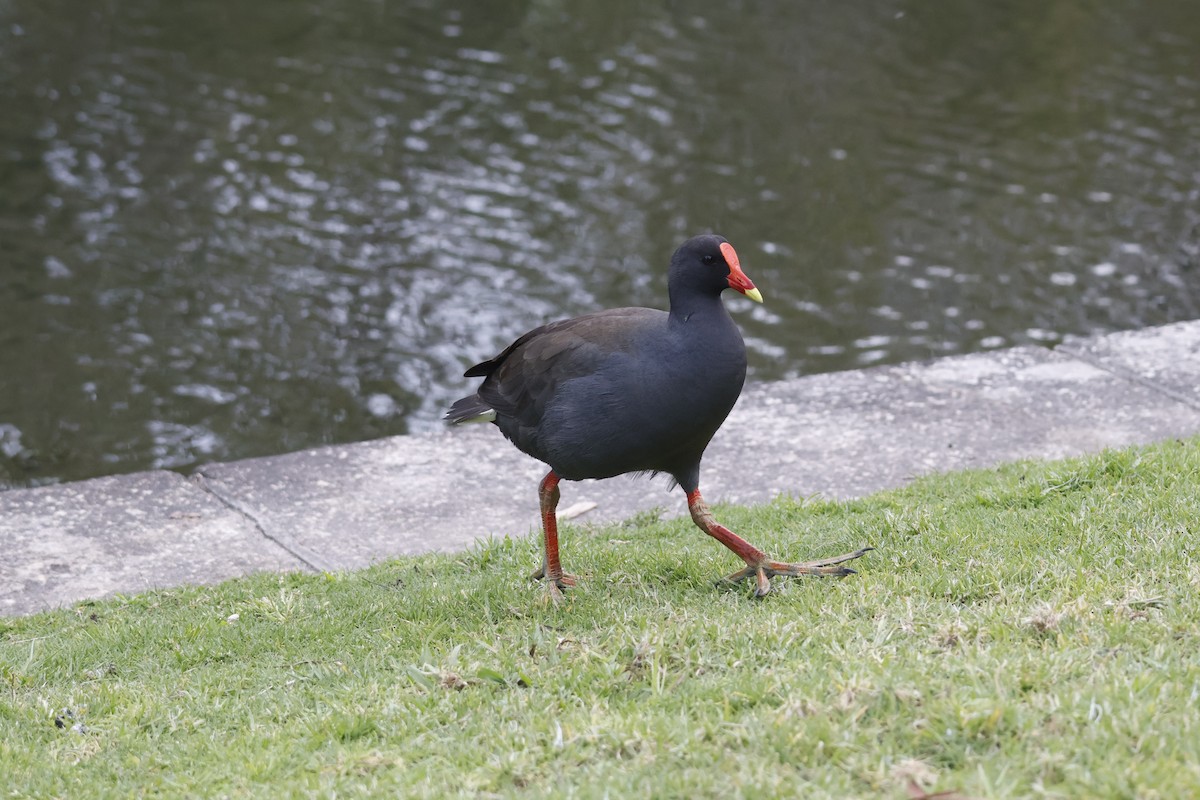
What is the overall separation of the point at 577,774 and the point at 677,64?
A: 1209cm

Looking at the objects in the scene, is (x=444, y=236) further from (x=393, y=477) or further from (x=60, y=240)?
(x=393, y=477)

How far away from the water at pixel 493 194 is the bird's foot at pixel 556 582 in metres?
3.20

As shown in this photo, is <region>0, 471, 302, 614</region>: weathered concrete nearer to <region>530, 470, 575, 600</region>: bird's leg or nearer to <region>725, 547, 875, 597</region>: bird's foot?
<region>530, 470, 575, 600</region>: bird's leg

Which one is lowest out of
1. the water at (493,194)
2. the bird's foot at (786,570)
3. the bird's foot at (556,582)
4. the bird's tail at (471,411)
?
the water at (493,194)

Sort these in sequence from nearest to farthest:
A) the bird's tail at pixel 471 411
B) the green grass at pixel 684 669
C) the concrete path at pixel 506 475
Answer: the green grass at pixel 684 669, the bird's tail at pixel 471 411, the concrete path at pixel 506 475

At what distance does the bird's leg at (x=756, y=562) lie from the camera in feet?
14.9

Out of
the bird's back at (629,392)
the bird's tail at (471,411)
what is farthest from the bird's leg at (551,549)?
the bird's tail at (471,411)

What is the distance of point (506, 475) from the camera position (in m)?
6.30

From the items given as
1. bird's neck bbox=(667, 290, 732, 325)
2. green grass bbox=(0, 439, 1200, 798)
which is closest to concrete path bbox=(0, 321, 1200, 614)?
green grass bbox=(0, 439, 1200, 798)

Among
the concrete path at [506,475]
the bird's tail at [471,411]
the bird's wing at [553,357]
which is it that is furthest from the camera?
the concrete path at [506,475]

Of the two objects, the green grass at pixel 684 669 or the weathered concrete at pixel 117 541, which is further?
the weathered concrete at pixel 117 541

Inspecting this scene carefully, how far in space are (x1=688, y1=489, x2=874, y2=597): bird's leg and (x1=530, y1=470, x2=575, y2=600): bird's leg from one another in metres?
0.48

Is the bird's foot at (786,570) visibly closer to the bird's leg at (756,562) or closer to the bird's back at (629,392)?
the bird's leg at (756,562)

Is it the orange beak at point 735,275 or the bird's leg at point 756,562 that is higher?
the orange beak at point 735,275
